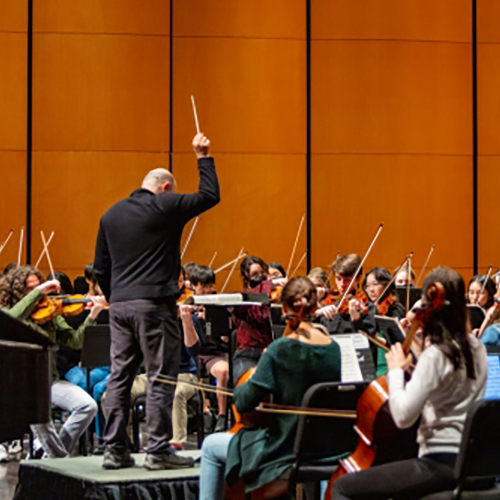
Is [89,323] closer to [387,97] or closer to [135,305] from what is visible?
[135,305]

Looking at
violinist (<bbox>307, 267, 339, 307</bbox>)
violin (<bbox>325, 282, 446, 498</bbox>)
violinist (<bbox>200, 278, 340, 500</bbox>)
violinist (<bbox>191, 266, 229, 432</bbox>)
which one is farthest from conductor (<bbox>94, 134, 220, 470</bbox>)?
violinist (<bbox>307, 267, 339, 307</bbox>)

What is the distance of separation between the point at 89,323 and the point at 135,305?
4.57ft

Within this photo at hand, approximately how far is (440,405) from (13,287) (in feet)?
8.72

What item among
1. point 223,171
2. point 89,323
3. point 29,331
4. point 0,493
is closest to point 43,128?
point 223,171

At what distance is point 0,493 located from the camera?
13.8 ft

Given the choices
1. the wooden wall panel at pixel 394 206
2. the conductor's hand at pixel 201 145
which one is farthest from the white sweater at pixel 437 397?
the wooden wall panel at pixel 394 206

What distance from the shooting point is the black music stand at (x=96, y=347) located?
15.1ft

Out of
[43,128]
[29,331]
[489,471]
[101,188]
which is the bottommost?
[489,471]

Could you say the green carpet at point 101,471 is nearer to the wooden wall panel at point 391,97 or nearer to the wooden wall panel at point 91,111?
the wooden wall panel at point 91,111

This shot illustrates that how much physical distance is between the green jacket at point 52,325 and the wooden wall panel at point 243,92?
401 centimetres

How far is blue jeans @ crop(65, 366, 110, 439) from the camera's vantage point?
4.97 metres

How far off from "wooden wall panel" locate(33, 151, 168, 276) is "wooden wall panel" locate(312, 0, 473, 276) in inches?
81.1

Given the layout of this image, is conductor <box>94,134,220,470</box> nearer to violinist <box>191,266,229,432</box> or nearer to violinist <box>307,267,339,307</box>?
violinist <box>191,266,229,432</box>

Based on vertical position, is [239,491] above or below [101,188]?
below
